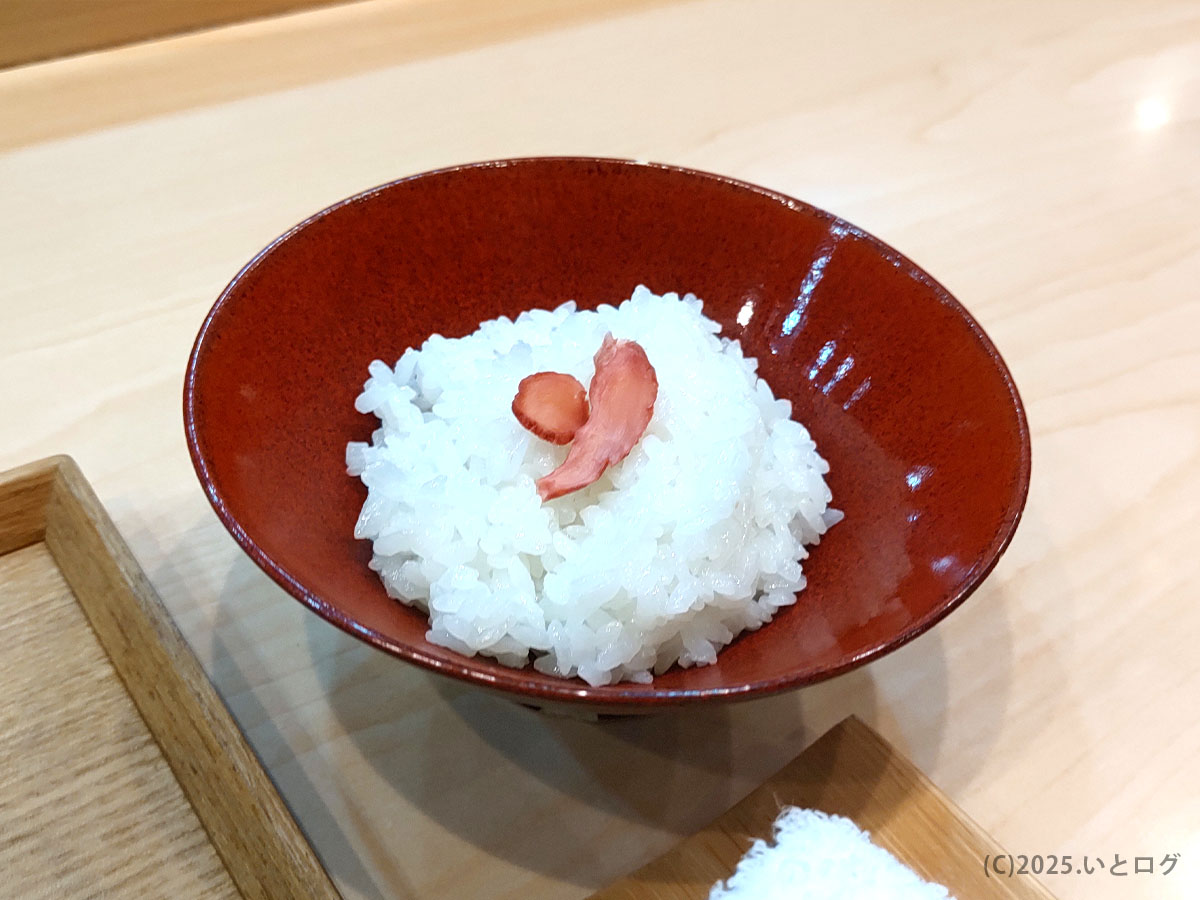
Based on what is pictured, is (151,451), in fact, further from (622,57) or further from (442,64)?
(622,57)

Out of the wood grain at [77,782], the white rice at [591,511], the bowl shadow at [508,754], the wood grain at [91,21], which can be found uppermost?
the white rice at [591,511]

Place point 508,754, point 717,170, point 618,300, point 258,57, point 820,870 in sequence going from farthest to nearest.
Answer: point 258,57
point 717,170
point 618,300
point 508,754
point 820,870

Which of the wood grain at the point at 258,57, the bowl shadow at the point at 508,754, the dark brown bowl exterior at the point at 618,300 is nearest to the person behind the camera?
the dark brown bowl exterior at the point at 618,300

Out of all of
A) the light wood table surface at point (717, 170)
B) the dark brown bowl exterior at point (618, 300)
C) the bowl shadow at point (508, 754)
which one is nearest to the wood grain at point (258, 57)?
the light wood table surface at point (717, 170)

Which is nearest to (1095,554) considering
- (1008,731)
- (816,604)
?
(1008,731)

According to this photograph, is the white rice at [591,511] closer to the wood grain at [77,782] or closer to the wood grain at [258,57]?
the wood grain at [77,782]

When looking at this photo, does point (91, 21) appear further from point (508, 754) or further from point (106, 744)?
point (508, 754)

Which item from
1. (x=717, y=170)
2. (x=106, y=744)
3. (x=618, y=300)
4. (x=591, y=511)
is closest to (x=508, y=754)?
(x=591, y=511)
